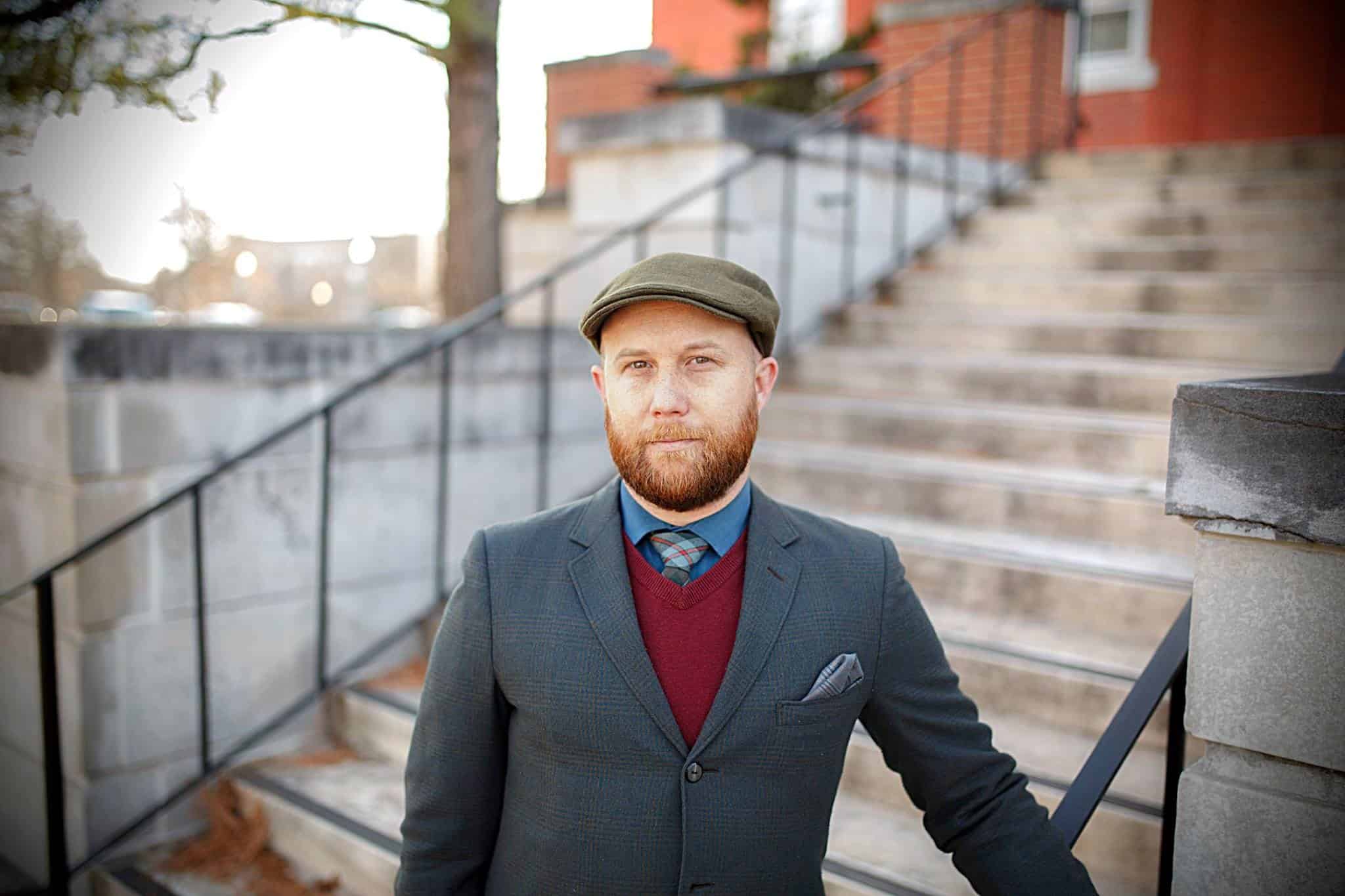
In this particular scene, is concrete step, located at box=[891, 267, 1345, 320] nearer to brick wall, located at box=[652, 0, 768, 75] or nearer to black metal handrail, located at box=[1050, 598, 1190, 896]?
black metal handrail, located at box=[1050, 598, 1190, 896]

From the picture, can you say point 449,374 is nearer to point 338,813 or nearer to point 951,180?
point 338,813

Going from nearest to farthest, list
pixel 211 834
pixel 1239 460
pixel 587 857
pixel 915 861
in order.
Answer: pixel 587 857
pixel 1239 460
pixel 915 861
pixel 211 834

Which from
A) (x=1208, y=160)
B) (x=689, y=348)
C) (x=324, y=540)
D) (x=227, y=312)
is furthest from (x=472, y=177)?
(x=227, y=312)

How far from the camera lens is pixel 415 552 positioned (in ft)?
14.1

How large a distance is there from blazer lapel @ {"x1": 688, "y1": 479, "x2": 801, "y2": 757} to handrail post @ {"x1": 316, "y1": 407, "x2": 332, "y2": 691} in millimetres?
2396

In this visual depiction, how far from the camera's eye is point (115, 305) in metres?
17.5

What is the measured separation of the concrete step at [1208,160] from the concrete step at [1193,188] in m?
0.05

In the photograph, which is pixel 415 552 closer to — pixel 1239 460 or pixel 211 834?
pixel 211 834

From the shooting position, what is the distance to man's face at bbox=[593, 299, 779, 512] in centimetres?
160

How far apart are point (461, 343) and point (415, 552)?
838mm

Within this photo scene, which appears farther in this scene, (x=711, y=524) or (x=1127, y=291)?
(x=1127, y=291)

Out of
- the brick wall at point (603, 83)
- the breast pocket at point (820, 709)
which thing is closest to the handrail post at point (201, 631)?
the breast pocket at point (820, 709)

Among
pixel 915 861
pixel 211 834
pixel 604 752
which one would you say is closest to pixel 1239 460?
pixel 604 752

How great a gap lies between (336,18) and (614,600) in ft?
9.23
